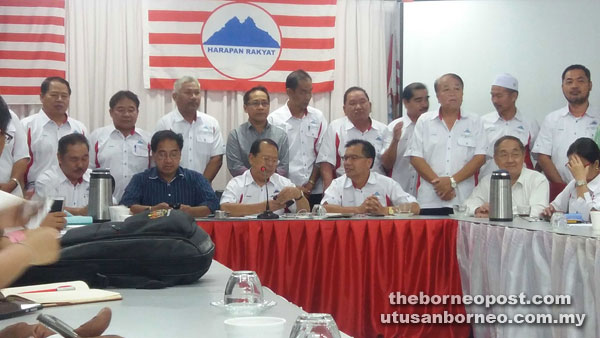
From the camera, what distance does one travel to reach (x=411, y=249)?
417cm

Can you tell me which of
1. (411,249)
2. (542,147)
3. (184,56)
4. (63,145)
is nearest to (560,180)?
(542,147)

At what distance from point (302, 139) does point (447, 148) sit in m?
1.03

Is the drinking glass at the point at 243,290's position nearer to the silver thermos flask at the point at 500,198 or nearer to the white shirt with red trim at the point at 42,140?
the silver thermos flask at the point at 500,198

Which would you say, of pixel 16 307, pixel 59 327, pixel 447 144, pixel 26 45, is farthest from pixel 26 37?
pixel 59 327

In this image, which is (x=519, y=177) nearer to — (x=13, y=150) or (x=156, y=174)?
(x=156, y=174)

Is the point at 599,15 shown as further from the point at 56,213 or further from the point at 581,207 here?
the point at 56,213

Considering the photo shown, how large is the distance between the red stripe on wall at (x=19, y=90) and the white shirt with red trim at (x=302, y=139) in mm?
1692

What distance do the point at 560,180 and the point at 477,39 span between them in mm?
1465

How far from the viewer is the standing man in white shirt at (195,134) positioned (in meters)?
5.46

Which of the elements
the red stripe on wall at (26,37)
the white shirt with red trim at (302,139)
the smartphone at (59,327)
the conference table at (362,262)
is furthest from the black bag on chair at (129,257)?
the red stripe on wall at (26,37)

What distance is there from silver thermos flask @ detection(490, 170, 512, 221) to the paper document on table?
2552 mm

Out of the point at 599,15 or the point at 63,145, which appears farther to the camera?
the point at 599,15

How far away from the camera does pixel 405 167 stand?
5738mm

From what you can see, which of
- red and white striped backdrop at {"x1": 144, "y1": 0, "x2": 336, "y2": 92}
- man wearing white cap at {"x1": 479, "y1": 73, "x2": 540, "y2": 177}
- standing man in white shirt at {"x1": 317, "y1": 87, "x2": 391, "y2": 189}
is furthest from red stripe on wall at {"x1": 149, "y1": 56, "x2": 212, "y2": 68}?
man wearing white cap at {"x1": 479, "y1": 73, "x2": 540, "y2": 177}
